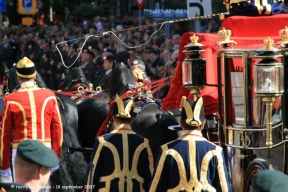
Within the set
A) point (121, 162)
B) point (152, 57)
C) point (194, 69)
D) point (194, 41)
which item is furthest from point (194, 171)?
point (152, 57)

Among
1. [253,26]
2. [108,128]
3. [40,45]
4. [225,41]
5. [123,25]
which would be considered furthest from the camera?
[123,25]

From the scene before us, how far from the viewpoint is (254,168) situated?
7113 millimetres

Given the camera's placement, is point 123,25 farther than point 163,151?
Yes

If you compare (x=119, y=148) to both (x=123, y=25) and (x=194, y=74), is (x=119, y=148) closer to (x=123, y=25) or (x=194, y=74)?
(x=194, y=74)

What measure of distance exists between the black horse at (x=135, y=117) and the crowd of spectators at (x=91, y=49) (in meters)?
0.54

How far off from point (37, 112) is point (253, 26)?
2286mm

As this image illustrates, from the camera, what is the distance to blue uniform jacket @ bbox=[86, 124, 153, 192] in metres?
7.66

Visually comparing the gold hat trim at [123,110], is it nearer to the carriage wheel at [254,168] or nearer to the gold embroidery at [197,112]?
the gold embroidery at [197,112]

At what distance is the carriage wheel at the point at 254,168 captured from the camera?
22.8ft

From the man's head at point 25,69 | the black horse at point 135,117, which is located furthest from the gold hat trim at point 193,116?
the man's head at point 25,69

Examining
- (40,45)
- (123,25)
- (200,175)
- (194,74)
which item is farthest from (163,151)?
(123,25)

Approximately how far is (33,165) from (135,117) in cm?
453

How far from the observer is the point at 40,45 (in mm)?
24906

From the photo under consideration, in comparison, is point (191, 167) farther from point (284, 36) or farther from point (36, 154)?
point (36, 154)
